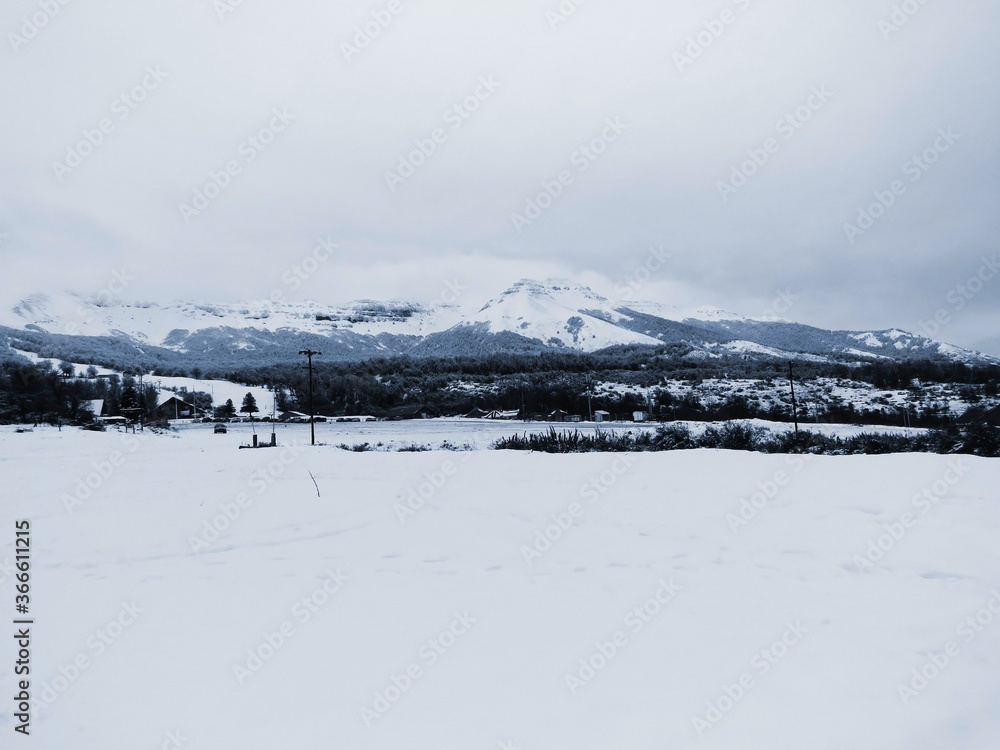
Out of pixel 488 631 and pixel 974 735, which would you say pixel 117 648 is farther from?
pixel 974 735

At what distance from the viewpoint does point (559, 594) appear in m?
5.18

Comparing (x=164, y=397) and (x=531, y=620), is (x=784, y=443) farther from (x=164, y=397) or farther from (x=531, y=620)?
(x=164, y=397)
